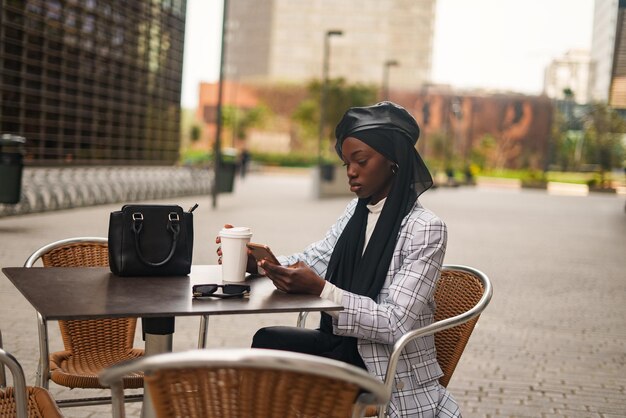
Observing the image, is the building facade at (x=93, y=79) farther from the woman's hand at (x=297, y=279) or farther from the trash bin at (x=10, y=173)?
the woman's hand at (x=297, y=279)

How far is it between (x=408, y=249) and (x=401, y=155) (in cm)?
31

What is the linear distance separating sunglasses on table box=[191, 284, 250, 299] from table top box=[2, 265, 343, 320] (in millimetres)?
21

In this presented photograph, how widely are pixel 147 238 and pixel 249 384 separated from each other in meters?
1.36

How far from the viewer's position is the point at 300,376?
1688mm

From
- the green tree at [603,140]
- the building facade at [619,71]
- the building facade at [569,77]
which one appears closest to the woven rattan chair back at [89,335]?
the building facade at [619,71]

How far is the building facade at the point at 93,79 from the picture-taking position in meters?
31.7

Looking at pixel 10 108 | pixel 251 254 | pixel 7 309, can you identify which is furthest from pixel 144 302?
pixel 10 108

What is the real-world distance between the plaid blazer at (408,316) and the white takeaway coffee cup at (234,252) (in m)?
0.39

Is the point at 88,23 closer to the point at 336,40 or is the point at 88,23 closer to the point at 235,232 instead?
the point at 235,232

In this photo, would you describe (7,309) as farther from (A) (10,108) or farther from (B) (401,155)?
(A) (10,108)

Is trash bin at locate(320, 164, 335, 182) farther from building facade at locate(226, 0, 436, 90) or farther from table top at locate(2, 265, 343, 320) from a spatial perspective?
building facade at locate(226, 0, 436, 90)

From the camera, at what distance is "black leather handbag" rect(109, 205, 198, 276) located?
2928 millimetres

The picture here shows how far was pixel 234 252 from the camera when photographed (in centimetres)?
293

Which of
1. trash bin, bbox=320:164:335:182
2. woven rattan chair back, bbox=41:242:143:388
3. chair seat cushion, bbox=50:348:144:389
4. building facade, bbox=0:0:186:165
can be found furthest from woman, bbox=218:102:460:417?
building facade, bbox=0:0:186:165
